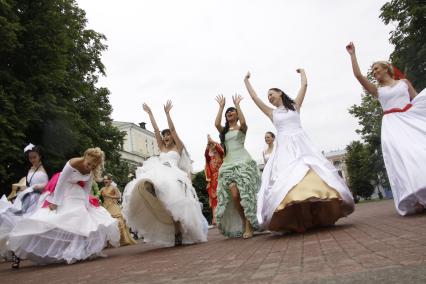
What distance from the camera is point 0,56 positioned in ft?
54.3

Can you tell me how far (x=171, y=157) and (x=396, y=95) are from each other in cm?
409

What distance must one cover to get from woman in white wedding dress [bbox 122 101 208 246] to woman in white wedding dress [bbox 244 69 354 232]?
153 cm

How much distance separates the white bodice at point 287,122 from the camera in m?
7.21

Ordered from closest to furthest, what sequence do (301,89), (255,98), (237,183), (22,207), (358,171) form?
(301,89) → (255,98) → (237,183) → (22,207) → (358,171)

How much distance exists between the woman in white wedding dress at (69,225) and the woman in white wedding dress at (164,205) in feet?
1.82

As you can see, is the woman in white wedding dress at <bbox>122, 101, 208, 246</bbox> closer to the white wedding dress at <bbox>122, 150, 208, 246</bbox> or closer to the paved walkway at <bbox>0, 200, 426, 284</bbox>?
the white wedding dress at <bbox>122, 150, 208, 246</bbox>

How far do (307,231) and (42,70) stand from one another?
1409 centimetres

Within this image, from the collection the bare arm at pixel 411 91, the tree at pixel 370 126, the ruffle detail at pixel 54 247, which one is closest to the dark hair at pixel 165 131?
the ruffle detail at pixel 54 247

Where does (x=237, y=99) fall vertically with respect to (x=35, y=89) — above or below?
below

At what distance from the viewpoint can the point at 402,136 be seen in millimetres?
6781

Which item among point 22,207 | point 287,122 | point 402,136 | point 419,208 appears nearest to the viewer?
point 419,208

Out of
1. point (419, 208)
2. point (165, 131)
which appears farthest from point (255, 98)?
point (419, 208)

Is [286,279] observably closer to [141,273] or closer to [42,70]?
[141,273]

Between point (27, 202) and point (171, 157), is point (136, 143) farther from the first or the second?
point (171, 157)
